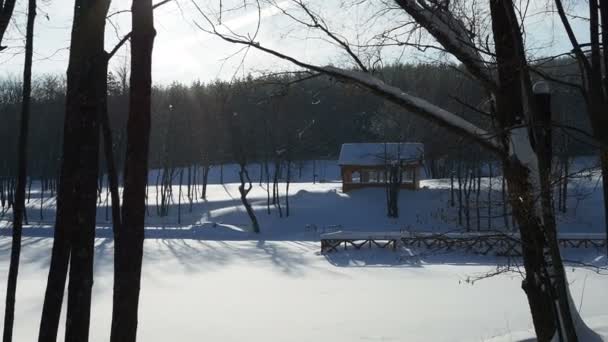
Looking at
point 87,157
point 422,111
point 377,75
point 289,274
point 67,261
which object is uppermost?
point 377,75

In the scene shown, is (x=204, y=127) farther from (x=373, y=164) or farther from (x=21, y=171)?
(x=21, y=171)

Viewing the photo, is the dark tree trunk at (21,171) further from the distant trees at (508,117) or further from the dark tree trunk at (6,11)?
the distant trees at (508,117)

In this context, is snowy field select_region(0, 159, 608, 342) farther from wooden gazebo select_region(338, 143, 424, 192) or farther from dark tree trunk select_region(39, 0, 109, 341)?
wooden gazebo select_region(338, 143, 424, 192)

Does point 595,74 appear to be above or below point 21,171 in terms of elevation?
above

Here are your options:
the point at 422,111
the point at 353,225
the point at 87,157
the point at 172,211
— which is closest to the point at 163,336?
the point at 87,157

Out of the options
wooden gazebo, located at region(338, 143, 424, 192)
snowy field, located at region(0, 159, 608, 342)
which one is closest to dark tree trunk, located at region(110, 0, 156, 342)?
snowy field, located at region(0, 159, 608, 342)

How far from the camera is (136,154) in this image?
17.1ft

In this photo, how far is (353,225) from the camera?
32781mm

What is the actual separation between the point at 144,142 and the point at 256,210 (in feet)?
104

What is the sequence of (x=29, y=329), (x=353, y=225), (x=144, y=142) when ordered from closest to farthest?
(x=144, y=142), (x=29, y=329), (x=353, y=225)

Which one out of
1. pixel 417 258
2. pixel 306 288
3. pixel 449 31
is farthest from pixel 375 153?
pixel 449 31

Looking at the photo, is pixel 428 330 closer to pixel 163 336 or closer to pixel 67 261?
pixel 163 336

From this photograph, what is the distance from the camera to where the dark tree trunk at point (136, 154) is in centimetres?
519

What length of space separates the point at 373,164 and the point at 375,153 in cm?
75
